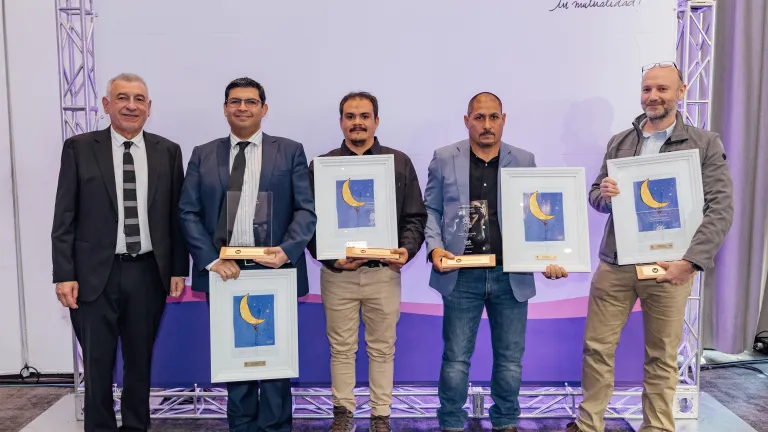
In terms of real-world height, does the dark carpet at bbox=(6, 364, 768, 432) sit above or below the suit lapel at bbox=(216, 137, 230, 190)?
below

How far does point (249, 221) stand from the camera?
9.38ft

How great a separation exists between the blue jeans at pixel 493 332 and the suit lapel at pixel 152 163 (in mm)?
1698

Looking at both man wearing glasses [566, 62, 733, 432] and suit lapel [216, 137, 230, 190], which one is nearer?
man wearing glasses [566, 62, 733, 432]

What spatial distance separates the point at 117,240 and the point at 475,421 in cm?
248

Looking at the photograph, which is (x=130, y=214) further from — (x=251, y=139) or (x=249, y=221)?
(x=251, y=139)

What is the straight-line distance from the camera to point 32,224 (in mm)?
4297

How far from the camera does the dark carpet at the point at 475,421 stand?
11.6 feet

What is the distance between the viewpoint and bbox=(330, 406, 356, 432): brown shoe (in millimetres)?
3068

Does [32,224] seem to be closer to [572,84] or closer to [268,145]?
[268,145]

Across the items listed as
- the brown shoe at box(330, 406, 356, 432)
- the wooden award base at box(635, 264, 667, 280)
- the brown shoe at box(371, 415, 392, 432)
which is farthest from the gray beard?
the brown shoe at box(330, 406, 356, 432)

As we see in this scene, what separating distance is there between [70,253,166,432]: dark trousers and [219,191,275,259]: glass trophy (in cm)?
53

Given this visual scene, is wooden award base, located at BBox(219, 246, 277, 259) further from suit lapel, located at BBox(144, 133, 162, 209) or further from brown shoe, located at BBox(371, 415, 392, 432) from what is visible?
brown shoe, located at BBox(371, 415, 392, 432)

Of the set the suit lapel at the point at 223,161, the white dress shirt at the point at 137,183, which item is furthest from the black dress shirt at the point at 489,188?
the white dress shirt at the point at 137,183

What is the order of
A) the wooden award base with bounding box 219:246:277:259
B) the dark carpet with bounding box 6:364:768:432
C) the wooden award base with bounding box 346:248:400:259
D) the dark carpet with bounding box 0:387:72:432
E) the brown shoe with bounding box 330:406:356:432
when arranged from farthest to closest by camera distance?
the dark carpet with bounding box 0:387:72:432, the dark carpet with bounding box 6:364:768:432, the brown shoe with bounding box 330:406:356:432, the wooden award base with bounding box 346:248:400:259, the wooden award base with bounding box 219:246:277:259
